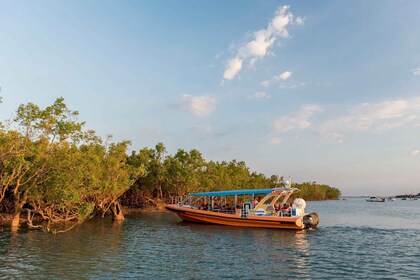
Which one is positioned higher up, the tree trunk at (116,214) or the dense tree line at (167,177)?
the dense tree line at (167,177)

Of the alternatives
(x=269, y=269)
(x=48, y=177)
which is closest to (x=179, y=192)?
(x=48, y=177)

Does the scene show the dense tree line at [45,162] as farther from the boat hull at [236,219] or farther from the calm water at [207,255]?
the boat hull at [236,219]

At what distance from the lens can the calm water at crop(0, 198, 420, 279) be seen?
52.6 feet

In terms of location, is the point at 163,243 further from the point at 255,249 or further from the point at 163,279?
the point at 163,279

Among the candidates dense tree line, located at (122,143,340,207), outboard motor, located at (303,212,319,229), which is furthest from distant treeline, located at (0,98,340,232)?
outboard motor, located at (303,212,319,229)

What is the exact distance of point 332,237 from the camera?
28.0m

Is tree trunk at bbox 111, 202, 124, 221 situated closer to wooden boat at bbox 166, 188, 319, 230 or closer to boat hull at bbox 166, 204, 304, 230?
boat hull at bbox 166, 204, 304, 230

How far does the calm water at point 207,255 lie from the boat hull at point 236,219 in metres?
2.28

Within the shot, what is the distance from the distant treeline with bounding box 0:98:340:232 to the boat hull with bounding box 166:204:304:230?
297 inches

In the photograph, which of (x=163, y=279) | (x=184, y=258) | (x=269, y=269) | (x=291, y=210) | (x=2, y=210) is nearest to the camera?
(x=163, y=279)

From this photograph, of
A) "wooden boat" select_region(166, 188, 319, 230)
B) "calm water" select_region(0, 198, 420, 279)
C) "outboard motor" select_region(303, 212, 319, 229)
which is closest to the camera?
"calm water" select_region(0, 198, 420, 279)

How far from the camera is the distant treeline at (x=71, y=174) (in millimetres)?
24422

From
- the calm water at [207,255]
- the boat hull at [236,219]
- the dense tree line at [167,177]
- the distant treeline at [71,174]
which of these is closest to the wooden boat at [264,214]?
the boat hull at [236,219]

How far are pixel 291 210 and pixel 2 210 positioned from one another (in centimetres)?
3190
